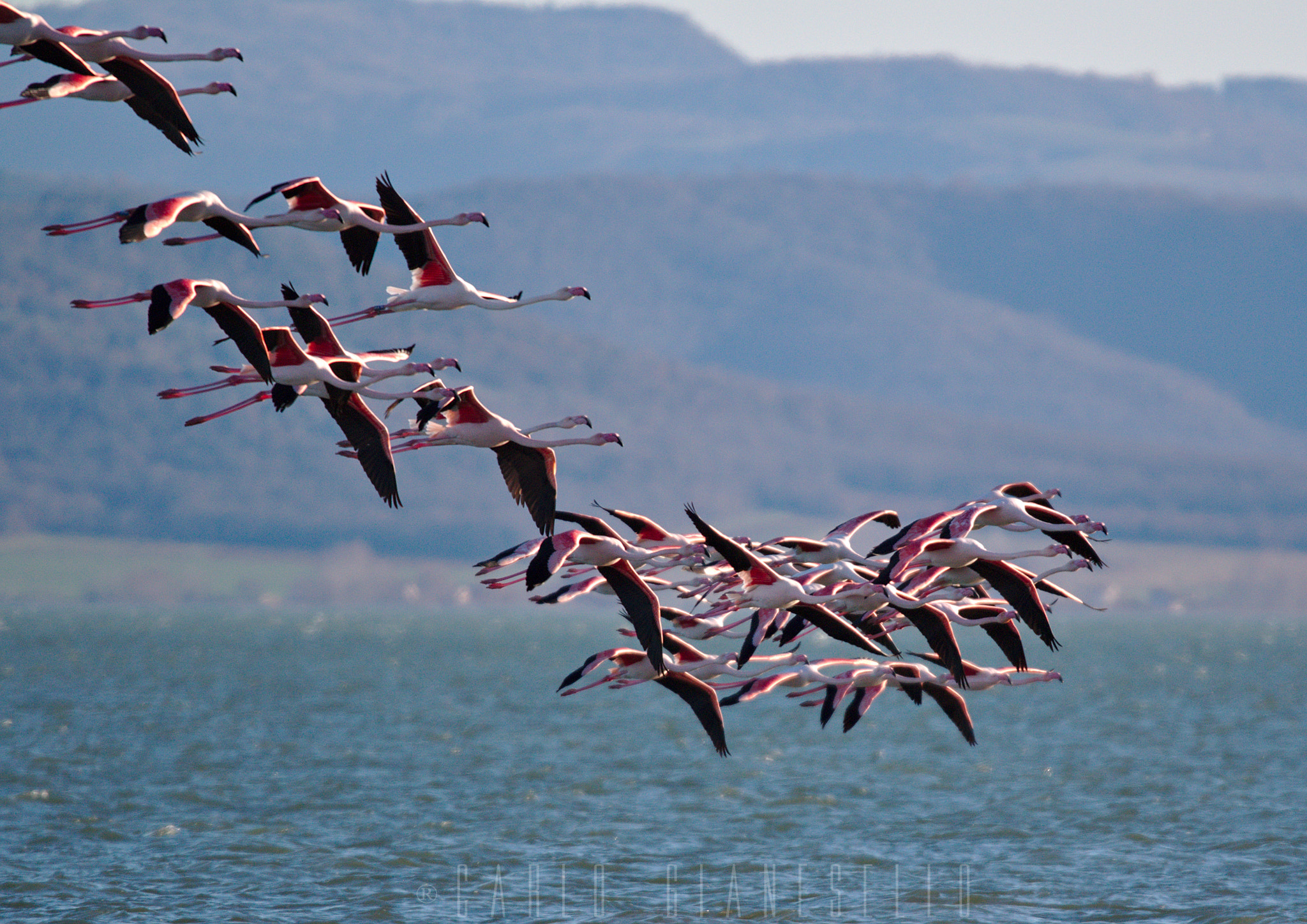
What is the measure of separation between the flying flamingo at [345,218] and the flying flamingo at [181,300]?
0.57 meters

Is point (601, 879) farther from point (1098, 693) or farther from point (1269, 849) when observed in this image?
point (1098, 693)

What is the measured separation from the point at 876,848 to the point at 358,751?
26768 mm

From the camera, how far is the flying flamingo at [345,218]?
1791cm

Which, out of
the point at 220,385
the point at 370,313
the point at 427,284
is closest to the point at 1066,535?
the point at 427,284

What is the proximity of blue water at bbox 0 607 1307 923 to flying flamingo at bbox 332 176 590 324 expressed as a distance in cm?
1554

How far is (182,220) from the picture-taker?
1672 centimetres

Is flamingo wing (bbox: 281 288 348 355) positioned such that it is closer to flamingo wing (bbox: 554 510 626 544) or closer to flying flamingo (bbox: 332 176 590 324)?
flying flamingo (bbox: 332 176 590 324)

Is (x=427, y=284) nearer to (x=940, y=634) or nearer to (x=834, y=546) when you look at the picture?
(x=834, y=546)

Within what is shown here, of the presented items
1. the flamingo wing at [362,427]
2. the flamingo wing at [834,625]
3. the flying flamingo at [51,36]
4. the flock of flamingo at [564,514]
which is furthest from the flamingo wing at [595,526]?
the flying flamingo at [51,36]

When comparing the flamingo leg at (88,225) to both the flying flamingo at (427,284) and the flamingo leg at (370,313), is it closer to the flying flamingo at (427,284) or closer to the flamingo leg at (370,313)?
the flamingo leg at (370,313)

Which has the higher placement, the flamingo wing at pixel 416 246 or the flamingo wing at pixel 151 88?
the flamingo wing at pixel 151 88

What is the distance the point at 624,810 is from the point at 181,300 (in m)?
32.4

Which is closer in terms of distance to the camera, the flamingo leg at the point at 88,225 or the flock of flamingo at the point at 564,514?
the flamingo leg at the point at 88,225

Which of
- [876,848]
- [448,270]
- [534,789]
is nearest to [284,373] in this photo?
[448,270]
